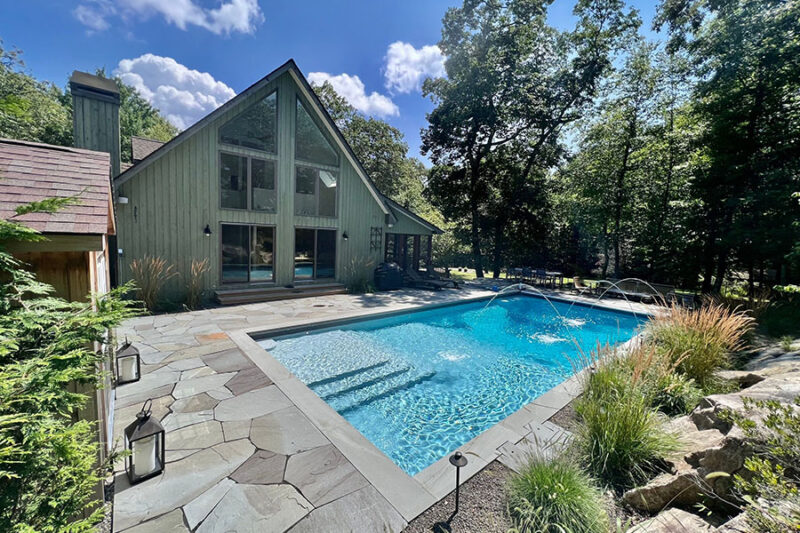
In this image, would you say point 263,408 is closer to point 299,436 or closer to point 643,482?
point 299,436

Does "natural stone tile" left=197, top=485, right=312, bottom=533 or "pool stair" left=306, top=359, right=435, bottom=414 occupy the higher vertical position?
"natural stone tile" left=197, top=485, right=312, bottom=533

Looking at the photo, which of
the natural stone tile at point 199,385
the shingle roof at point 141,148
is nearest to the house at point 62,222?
the natural stone tile at point 199,385

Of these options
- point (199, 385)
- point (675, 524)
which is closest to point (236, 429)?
point (199, 385)

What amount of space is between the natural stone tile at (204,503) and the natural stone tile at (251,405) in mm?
1033

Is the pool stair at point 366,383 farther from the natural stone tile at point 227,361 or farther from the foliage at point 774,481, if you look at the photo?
the foliage at point 774,481

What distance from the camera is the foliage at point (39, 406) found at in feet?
4.96

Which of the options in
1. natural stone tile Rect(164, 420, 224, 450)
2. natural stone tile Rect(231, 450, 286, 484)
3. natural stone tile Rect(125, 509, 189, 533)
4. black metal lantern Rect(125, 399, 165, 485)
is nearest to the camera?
natural stone tile Rect(125, 509, 189, 533)

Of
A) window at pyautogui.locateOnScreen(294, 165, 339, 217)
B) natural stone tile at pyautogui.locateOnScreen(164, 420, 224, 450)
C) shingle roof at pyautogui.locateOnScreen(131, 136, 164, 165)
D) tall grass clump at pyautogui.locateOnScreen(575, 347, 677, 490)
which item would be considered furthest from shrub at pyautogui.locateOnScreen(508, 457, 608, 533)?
shingle roof at pyautogui.locateOnScreen(131, 136, 164, 165)

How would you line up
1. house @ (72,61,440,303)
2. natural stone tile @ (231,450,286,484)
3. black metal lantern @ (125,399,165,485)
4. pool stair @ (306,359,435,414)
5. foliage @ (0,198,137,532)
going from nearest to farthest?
foliage @ (0,198,137,532)
black metal lantern @ (125,399,165,485)
natural stone tile @ (231,450,286,484)
pool stair @ (306,359,435,414)
house @ (72,61,440,303)

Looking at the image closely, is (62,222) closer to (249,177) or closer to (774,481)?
(774,481)

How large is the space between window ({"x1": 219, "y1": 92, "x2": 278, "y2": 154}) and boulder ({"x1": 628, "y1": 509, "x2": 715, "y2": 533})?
1185cm

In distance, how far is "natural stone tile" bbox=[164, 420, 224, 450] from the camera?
3.14 metres

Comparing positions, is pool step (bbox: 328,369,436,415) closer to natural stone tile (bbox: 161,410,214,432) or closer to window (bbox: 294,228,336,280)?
natural stone tile (bbox: 161,410,214,432)

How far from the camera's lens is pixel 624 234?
1728 centimetres
